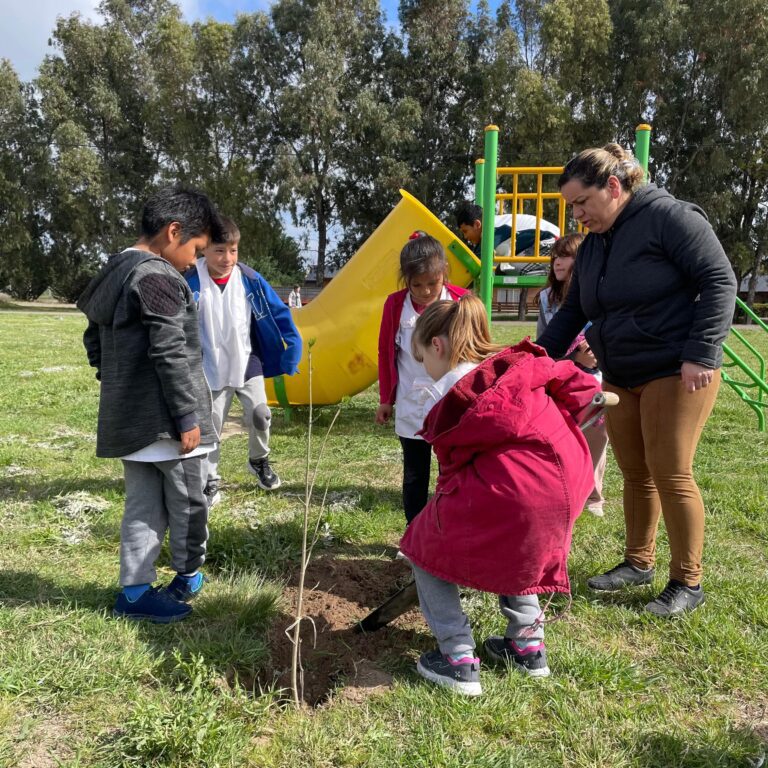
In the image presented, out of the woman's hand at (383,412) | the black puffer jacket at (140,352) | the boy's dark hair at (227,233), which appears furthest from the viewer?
the boy's dark hair at (227,233)

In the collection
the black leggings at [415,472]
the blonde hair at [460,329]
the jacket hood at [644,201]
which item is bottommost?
the black leggings at [415,472]

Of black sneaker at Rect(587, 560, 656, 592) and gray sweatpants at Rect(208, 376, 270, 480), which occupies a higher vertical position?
gray sweatpants at Rect(208, 376, 270, 480)

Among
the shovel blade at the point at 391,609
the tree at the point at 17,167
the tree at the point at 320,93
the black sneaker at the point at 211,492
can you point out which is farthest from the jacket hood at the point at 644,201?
the tree at the point at 17,167

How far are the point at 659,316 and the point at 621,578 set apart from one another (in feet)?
3.89

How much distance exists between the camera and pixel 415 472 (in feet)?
10.3

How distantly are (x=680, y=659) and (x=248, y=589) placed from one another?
1649 millimetres

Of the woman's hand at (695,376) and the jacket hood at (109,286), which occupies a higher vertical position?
the jacket hood at (109,286)

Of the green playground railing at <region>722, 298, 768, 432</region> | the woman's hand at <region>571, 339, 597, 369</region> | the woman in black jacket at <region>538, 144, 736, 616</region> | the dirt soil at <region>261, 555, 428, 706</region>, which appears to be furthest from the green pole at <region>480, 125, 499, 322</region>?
the dirt soil at <region>261, 555, 428, 706</region>

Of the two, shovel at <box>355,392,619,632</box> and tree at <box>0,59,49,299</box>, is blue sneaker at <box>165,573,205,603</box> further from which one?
tree at <box>0,59,49,299</box>

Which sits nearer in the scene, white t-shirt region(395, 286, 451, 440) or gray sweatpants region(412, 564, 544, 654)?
gray sweatpants region(412, 564, 544, 654)

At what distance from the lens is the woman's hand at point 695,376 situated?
2.41 m

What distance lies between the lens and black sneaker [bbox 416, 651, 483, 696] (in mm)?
2127

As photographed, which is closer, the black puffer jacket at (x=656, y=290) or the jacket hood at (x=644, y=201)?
the black puffer jacket at (x=656, y=290)

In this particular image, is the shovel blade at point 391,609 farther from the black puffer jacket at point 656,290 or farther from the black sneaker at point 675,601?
the black puffer jacket at point 656,290
